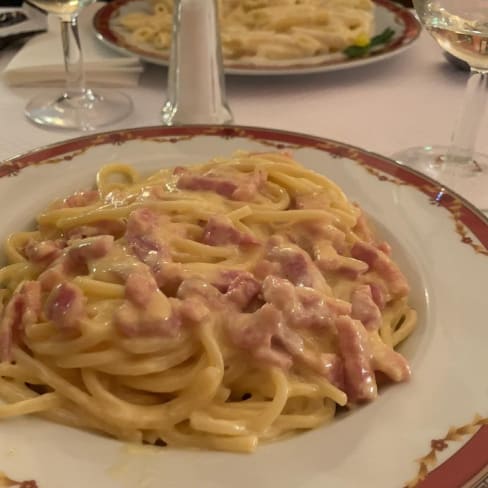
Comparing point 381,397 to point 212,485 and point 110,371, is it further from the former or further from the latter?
point 110,371

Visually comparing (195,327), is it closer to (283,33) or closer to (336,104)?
(336,104)

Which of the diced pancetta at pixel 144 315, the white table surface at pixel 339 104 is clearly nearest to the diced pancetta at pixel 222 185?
the diced pancetta at pixel 144 315

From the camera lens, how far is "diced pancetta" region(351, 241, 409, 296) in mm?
1173

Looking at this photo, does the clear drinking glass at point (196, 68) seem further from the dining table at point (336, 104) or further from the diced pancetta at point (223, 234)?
the diced pancetta at point (223, 234)

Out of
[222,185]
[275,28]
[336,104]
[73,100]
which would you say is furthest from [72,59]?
[222,185]

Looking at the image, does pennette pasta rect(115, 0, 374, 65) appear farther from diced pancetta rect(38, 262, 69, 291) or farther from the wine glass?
diced pancetta rect(38, 262, 69, 291)

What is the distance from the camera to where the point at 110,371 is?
3.39 ft

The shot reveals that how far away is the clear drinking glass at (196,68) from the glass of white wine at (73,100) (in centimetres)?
19

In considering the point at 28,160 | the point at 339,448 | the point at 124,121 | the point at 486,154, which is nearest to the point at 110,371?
the point at 339,448

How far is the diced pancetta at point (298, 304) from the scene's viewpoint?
3.33 ft

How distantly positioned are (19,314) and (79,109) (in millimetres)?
971

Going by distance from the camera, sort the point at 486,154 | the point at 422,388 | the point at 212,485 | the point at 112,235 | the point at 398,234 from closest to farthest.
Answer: the point at 212,485, the point at 422,388, the point at 112,235, the point at 398,234, the point at 486,154

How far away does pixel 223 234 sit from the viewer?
1.19 meters

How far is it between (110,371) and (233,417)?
0.19 meters
